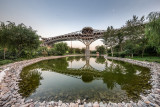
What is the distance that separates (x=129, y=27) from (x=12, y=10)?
2571 centimetres

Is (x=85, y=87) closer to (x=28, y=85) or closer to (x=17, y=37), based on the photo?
(x=28, y=85)

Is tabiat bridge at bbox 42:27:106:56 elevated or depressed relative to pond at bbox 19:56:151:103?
elevated

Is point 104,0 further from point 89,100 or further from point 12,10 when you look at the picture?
point 89,100

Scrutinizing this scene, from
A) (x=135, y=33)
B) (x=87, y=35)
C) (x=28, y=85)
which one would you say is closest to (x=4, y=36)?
(x=28, y=85)

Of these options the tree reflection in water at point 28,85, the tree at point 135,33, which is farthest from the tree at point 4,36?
the tree at point 135,33

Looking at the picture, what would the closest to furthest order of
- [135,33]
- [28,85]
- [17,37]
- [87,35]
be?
[28,85] < [17,37] < [135,33] < [87,35]

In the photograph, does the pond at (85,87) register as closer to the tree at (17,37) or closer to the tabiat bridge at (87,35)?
the tree at (17,37)

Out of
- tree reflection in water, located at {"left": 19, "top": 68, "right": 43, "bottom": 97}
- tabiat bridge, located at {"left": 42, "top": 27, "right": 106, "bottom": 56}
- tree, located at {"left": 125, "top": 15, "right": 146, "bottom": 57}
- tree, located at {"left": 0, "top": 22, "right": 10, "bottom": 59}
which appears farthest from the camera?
tabiat bridge, located at {"left": 42, "top": 27, "right": 106, "bottom": 56}

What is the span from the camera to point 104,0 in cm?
1549

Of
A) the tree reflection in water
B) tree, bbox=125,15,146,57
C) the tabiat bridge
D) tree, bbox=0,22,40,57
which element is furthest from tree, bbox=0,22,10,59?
the tabiat bridge

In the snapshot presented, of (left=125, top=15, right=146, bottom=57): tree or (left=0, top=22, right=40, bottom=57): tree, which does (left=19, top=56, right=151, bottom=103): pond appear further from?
(left=125, top=15, right=146, bottom=57): tree

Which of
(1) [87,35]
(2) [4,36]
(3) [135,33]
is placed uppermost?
(1) [87,35]

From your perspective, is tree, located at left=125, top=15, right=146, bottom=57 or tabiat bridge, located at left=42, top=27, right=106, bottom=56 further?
tabiat bridge, located at left=42, top=27, right=106, bottom=56

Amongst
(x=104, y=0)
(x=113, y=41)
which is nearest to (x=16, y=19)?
(x=104, y=0)
